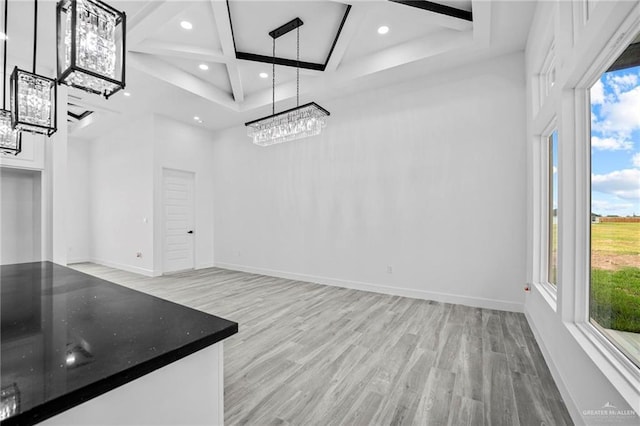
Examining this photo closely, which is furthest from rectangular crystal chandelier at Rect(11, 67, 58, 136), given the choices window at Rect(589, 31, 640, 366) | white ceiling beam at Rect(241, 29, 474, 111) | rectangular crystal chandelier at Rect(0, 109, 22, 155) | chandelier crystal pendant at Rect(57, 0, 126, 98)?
white ceiling beam at Rect(241, 29, 474, 111)

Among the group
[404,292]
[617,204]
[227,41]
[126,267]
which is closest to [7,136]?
[227,41]

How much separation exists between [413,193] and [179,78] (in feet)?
13.6

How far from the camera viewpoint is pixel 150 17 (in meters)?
3.06

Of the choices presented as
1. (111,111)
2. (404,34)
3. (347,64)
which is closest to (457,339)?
(404,34)

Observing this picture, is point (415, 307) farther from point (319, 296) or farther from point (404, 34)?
point (404, 34)

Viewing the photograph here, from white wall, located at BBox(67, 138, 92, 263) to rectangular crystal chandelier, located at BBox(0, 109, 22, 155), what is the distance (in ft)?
20.1

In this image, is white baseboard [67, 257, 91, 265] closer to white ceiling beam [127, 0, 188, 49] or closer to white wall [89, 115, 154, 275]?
white wall [89, 115, 154, 275]

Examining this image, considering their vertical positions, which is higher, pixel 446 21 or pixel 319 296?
pixel 446 21

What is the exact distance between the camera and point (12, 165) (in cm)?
335

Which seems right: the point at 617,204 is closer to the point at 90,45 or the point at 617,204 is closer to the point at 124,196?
the point at 90,45

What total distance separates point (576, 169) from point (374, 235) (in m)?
2.87

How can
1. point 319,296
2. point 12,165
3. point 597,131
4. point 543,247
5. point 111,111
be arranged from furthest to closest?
point 111,111
point 319,296
point 12,165
point 543,247
point 597,131

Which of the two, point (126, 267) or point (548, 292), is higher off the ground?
point (548, 292)

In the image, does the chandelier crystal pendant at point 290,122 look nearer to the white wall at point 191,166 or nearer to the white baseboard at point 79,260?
the white wall at point 191,166
